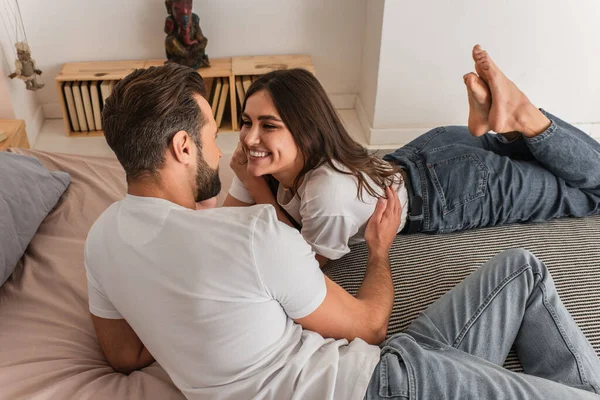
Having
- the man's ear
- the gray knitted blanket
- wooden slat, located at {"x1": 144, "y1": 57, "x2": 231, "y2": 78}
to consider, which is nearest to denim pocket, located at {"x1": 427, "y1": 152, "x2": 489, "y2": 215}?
the gray knitted blanket

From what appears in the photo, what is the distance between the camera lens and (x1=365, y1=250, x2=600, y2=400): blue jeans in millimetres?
1002

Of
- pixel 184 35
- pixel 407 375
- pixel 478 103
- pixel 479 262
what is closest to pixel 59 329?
pixel 407 375

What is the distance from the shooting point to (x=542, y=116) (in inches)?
67.6

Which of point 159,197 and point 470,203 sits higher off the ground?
point 159,197

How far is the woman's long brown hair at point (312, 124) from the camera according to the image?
146 centimetres

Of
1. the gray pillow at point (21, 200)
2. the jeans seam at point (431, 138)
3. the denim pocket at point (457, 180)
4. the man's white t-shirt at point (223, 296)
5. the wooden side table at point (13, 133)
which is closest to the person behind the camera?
the man's white t-shirt at point (223, 296)

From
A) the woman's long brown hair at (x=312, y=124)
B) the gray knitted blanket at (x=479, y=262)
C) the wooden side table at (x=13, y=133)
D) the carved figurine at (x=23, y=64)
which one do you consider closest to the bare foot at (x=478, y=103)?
the gray knitted blanket at (x=479, y=262)

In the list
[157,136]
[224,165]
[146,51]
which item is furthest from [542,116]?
[146,51]

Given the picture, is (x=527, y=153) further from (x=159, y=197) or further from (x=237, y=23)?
(x=237, y=23)

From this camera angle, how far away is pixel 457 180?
167 cm

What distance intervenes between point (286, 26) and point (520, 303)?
7.13 feet

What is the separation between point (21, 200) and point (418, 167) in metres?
1.16

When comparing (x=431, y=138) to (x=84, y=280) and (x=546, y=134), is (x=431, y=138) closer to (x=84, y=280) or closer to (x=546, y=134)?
(x=546, y=134)

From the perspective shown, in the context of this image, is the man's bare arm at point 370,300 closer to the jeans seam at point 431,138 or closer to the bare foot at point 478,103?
the jeans seam at point 431,138
